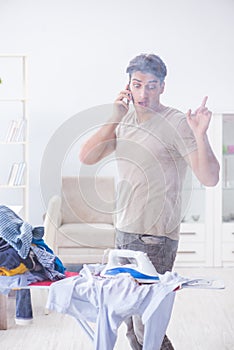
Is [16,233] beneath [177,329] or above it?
above

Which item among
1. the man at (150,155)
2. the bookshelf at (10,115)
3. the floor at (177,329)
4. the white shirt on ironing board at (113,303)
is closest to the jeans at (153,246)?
the man at (150,155)

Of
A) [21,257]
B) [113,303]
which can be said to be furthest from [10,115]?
[113,303]

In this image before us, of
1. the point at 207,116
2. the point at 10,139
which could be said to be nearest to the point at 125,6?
the point at 10,139

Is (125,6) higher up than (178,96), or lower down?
higher up

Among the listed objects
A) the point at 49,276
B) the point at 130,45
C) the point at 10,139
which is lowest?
the point at 49,276

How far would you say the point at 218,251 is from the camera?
5.73 m

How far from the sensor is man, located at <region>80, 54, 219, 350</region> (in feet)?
8.05

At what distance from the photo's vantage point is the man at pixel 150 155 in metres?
2.45

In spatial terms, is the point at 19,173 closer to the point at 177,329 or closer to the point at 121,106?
the point at 177,329

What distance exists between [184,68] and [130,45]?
49cm

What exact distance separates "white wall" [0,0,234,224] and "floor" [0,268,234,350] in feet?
6.34

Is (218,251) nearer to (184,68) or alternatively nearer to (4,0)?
(184,68)

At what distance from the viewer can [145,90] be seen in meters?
2.51

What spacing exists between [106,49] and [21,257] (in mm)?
3708
